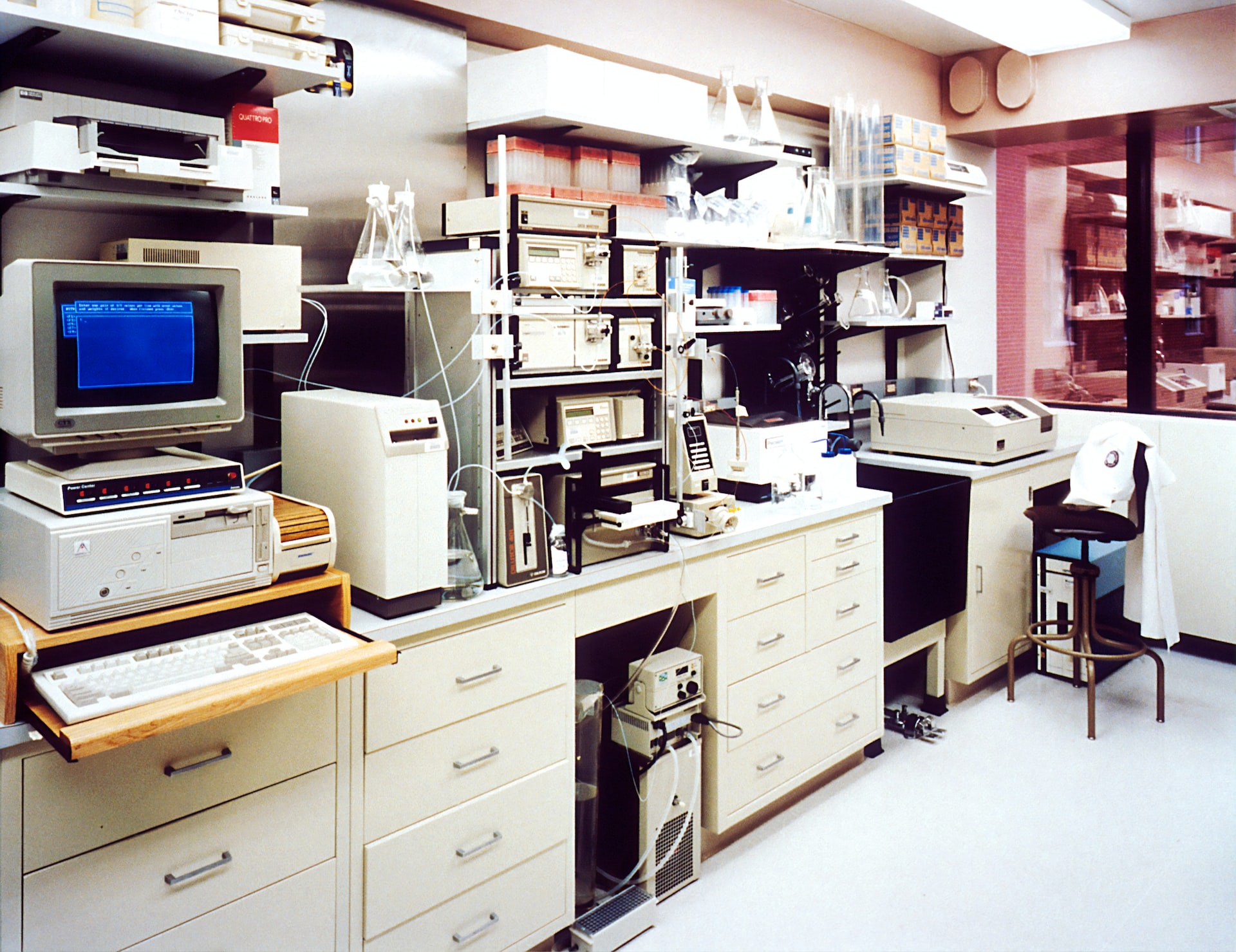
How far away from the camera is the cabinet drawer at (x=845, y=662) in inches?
121

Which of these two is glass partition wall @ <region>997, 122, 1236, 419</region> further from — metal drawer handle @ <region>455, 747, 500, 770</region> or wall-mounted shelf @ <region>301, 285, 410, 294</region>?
metal drawer handle @ <region>455, 747, 500, 770</region>

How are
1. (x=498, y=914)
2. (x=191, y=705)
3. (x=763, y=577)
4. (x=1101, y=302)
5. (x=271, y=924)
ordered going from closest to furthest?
(x=191, y=705) → (x=271, y=924) → (x=498, y=914) → (x=763, y=577) → (x=1101, y=302)

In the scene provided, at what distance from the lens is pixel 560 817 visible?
7.62 feet

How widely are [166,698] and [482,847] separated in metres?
0.95

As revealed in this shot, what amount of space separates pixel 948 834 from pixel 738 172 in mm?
2341

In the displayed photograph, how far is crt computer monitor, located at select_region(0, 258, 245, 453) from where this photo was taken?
5.13ft

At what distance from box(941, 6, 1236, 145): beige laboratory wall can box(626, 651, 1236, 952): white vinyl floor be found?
8.70ft

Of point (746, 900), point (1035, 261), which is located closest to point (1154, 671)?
point (1035, 261)

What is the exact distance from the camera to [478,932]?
2129 millimetres

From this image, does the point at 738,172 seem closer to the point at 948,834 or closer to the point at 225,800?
the point at 948,834

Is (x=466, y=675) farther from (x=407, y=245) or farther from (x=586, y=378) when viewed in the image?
(x=407, y=245)

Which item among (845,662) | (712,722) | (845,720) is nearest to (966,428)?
(845,662)

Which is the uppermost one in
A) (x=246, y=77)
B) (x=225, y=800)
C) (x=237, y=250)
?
(x=246, y=77)

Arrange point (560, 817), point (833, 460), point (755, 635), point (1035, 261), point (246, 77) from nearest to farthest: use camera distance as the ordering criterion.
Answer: point (246, 77), point (560, 817), point (755, 635), point (833, 460), point (1035, 261)
